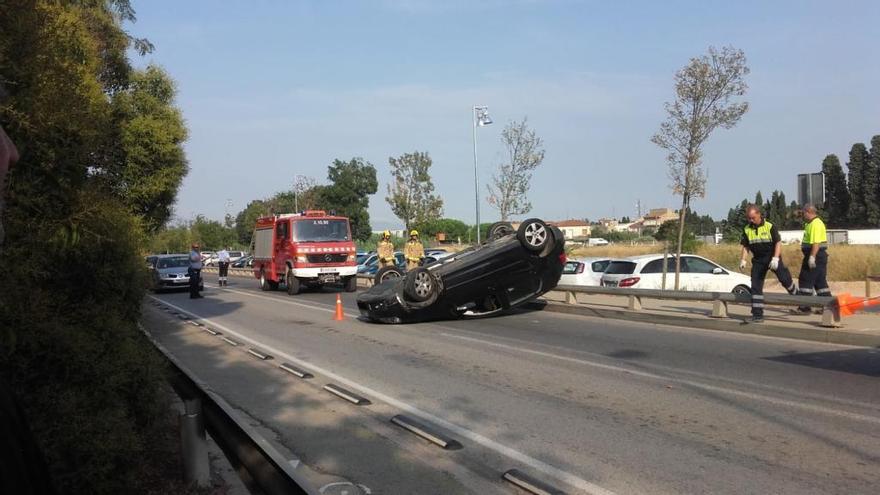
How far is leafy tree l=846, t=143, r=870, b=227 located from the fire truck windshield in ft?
214

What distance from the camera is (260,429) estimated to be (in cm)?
622

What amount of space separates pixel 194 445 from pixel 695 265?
15.2 metres

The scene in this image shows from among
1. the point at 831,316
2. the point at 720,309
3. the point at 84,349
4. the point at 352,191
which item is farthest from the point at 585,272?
the point at 352,191

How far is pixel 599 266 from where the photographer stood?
18.8 meters

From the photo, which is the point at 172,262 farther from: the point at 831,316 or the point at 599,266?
the point at 831,316

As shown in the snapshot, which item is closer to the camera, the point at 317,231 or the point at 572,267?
the point at 572,267

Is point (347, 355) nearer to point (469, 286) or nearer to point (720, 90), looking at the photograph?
point (469, 286)

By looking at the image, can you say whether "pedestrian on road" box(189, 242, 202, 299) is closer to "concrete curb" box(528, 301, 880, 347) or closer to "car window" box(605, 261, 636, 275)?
"concrete curb" box(528, 301, 880, 347)

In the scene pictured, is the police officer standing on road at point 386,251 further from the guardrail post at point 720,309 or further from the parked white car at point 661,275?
the guardrail post at point 720,309

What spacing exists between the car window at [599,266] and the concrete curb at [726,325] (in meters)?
2.88

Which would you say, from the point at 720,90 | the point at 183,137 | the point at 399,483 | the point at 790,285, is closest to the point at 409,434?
the point at 399,483

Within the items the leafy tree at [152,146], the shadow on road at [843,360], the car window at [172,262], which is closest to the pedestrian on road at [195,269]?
the car window at [172,262]

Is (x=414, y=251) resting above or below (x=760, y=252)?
above

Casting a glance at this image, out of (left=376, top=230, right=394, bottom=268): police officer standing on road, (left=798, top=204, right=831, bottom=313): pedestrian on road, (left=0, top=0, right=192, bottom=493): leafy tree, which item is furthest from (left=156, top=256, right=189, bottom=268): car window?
(left=0, top=0, right=192, bottom=493): leafy tree
